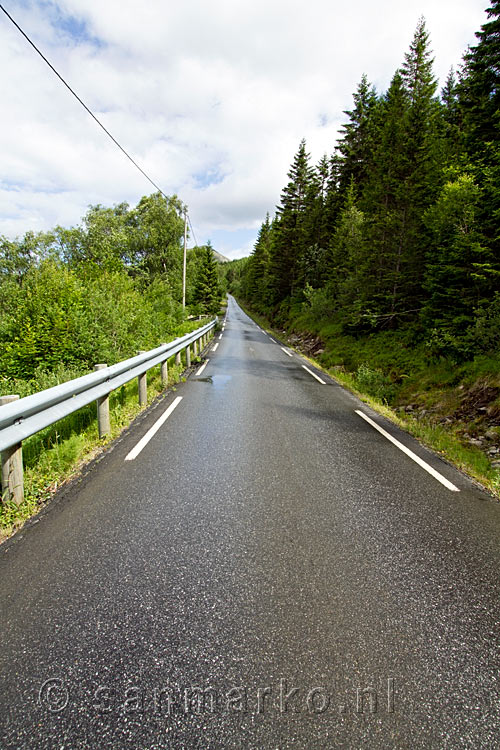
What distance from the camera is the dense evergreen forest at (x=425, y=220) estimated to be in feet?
31.0

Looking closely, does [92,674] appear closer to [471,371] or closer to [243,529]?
[243,529]

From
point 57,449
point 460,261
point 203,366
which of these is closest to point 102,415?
point 57,449

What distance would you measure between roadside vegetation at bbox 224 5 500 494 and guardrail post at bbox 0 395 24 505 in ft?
17.6

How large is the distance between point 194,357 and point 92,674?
1250cm

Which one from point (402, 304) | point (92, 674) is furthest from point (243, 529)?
point (402, 304)

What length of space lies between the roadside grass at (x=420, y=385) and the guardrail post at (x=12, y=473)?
5141mm

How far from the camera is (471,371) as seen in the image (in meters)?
8.65

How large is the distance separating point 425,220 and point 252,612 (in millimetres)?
14055

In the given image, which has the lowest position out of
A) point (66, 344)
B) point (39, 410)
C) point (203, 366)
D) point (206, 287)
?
point (203, 366)

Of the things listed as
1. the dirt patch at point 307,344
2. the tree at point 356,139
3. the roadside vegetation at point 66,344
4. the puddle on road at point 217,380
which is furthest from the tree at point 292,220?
the puddle on road at point 217,380

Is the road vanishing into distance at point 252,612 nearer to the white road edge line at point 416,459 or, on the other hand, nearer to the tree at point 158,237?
the white road edge line at point 416,459

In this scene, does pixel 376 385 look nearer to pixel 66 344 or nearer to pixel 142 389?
pixel 142 389

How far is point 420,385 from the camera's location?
1029 cm

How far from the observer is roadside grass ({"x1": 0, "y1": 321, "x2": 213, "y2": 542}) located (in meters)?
3.10
